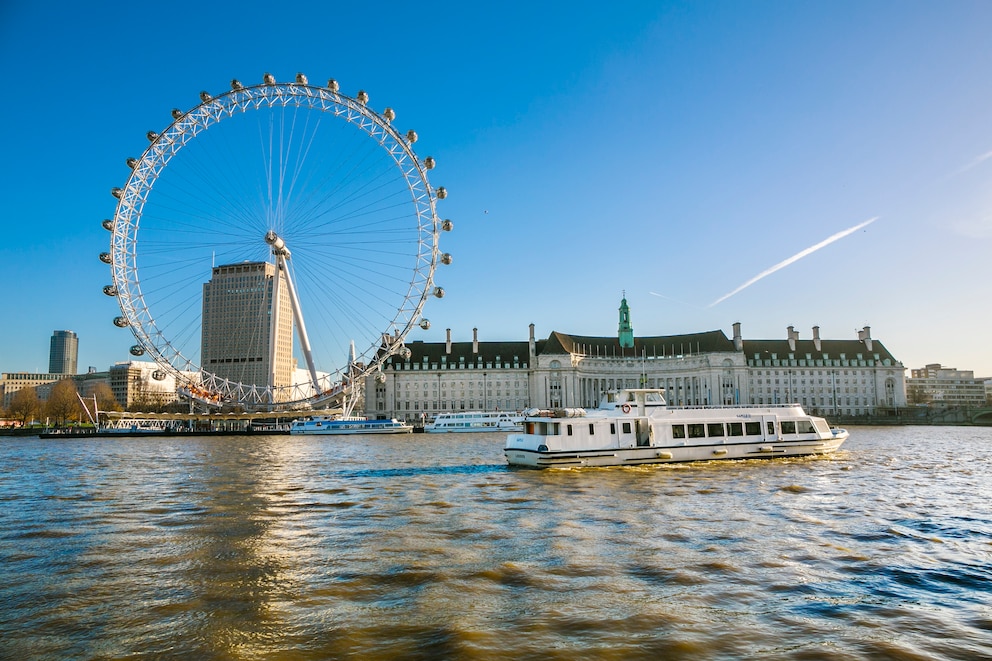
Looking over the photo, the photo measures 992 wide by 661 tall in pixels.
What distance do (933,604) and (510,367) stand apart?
143 m

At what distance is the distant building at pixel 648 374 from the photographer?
501 feet

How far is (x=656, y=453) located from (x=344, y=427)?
A: 2940 inches

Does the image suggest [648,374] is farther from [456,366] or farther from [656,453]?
[656,453]

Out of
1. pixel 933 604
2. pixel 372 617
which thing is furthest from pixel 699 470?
pixel 372 617

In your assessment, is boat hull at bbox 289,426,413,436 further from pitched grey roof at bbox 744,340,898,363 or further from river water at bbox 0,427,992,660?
pitched grey roof at bbox 744,340,898,363

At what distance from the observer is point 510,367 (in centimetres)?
15688

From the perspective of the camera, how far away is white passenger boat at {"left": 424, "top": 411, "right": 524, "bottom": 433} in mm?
112256

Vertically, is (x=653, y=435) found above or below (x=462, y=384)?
below

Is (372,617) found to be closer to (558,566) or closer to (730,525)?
(558,566)

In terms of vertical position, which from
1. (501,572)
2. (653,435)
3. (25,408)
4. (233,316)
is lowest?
(501,572)

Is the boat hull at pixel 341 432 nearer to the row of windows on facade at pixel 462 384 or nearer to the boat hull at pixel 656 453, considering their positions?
the row of windows on facade at pixel 462 384

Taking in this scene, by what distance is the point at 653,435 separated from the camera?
1650 inches

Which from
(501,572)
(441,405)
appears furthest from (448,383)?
(501,572)

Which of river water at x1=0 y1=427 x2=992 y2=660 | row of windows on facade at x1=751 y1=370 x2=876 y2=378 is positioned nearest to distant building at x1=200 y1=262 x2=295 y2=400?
row of windows on facade at x1=751 y1=370 x2=876 y2=378
